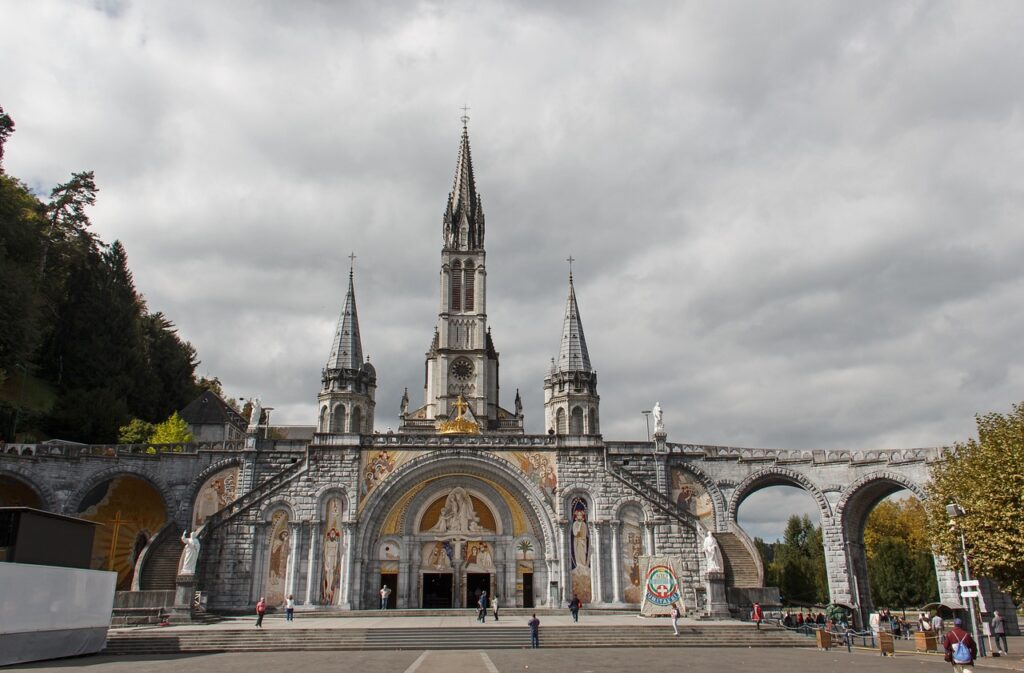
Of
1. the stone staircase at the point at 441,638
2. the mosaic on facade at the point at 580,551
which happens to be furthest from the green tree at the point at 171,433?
the mosaic on facade at the point at 580,551

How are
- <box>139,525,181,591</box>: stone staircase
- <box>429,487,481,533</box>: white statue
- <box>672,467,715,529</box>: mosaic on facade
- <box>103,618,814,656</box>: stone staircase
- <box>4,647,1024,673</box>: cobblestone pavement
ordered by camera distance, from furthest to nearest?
<box>672,467,715,529</box>: mosaic on facade < <box>429,487,481,533</box>: white statue < <box>139,525,181,591</box>: stone staircase < <box>103,618,814,656</box>: stone staircase < <box>4,647,1024,673</box>: cobblestone pavement

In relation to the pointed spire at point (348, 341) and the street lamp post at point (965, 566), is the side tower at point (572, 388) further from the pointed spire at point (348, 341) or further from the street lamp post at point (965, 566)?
the street lamp post at point (965, 566)

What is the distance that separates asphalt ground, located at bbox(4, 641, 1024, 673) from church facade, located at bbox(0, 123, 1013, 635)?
9280mm

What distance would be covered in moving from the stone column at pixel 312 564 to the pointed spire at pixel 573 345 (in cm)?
2544

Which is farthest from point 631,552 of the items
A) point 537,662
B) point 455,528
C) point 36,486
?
point 36,486

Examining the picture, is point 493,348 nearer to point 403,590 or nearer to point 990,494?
point 403,590

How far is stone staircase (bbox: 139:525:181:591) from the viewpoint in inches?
1247

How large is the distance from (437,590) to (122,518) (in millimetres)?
16263

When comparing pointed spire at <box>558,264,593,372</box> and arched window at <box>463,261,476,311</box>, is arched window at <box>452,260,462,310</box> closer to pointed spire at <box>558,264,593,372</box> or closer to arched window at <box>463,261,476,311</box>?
arched window at <box>463,261,476,311</box>

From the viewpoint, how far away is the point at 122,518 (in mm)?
37281

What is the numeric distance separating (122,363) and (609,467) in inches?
1359

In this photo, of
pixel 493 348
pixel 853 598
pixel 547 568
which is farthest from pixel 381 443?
pixel 493 348

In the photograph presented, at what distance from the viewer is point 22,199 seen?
48.1 m

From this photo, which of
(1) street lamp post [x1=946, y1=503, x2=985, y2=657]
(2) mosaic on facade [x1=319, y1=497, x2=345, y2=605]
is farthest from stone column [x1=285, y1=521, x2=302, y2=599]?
(1) street lamp post [x1=946, y1=503, x2=985, y2=657]
